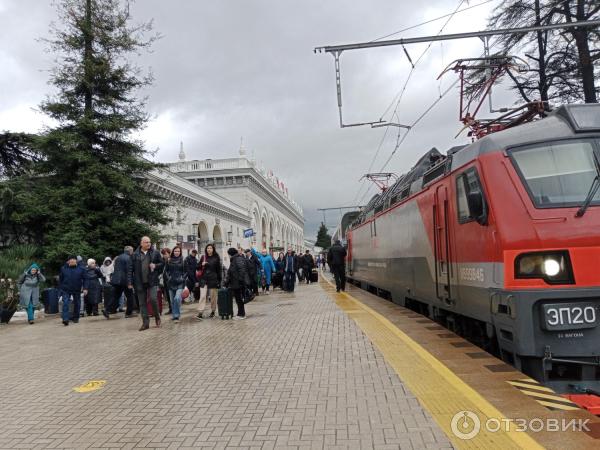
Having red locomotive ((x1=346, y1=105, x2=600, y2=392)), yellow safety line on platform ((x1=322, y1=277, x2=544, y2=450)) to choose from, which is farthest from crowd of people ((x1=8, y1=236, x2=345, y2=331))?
red locomotive ((x1=346, y1=105, x2=600, y2=392))

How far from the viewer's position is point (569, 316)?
4.93 meters

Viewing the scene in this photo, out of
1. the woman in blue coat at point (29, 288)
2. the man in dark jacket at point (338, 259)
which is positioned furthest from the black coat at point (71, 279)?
the man in dark jacket at point (338, 259)

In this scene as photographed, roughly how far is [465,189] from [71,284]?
9611mm

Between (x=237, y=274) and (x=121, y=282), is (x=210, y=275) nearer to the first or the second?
(x=237, y=274)

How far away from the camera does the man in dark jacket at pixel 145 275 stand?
10.1m

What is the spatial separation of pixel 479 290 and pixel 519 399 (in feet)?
5.40

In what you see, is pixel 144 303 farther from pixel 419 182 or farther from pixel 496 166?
pixel 496 166

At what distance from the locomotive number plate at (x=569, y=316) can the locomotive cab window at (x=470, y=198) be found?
1235mm

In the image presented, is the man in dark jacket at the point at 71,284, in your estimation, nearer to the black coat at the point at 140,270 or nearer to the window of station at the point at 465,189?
the black coat at the point at 140,270

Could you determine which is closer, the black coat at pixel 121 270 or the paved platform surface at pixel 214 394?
the paved platform surface at pixel 214 394

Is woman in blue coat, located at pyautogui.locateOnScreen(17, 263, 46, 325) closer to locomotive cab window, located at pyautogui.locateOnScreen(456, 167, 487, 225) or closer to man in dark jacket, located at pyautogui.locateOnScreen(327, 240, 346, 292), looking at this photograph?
man in dark jacket, located at pyautogui.locateOnScreen(327, 240, 346, 292)

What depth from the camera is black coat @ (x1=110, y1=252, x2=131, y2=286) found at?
488 inches

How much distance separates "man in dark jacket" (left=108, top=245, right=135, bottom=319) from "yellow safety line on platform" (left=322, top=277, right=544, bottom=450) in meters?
7.23

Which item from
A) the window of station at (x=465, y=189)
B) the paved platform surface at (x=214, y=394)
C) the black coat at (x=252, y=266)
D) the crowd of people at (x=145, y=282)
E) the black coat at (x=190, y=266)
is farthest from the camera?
the black coat at (x=190, y=266)
